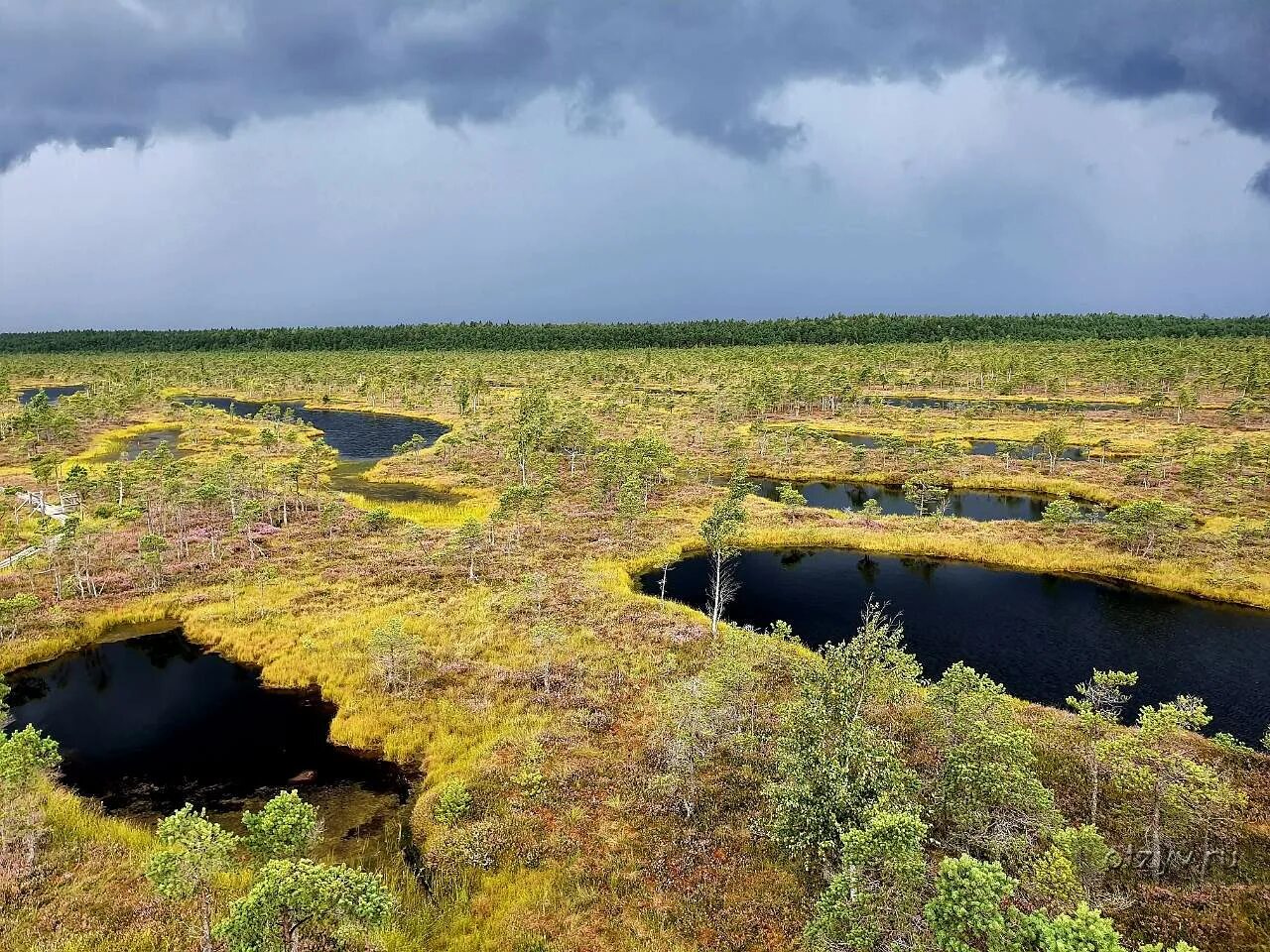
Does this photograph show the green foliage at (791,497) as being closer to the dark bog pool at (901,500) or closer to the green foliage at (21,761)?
the dark bog pool at (901,500)

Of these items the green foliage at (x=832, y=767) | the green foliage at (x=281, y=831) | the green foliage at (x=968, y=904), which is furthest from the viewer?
the green foliage at (x=832, y=767)

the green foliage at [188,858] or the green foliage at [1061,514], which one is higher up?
the green foliage at [1061,514]

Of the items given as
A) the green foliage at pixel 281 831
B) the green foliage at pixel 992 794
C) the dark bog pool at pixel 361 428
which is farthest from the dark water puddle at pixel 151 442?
the green foliage at pixel 992 794

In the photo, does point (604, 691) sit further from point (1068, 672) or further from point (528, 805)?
point (1068, 672)

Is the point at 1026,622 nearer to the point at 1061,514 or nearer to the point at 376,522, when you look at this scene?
the point at 1061,514

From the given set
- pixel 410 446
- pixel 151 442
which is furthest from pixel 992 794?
pixel 151 442

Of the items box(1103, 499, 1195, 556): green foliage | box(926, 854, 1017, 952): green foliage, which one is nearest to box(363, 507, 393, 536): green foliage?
box(926, 854, 1017, 952): green foliage
